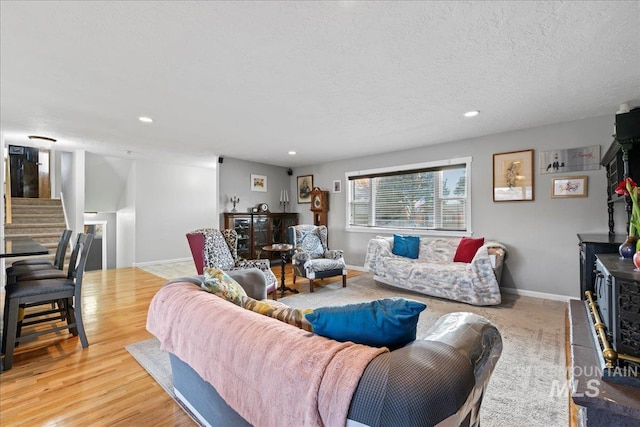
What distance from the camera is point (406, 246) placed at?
4.56m

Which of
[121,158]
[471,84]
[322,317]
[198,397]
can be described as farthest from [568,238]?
[121,158]

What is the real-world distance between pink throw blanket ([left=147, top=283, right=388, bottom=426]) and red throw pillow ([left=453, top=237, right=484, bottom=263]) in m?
3.73

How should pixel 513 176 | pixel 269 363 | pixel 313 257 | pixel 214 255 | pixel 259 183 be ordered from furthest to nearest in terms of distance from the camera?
pixel 259 183
pixel 313 257
pixel 513 176
pixel 214 255
pixel 269 363

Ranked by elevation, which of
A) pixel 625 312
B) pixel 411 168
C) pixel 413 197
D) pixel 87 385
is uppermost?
pixel 411 168

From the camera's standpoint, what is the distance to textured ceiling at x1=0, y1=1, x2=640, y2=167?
166 cm

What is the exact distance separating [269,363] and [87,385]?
191cm

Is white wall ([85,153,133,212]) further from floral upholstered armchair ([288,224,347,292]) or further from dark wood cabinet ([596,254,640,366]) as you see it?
dark wood cabinet ([596,254,640,366])

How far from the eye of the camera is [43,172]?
6.91 meters

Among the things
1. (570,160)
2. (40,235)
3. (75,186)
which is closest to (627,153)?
(570,160)

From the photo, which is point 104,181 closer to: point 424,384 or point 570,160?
point 424,384

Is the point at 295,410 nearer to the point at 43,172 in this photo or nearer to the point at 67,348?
the point at 67,348

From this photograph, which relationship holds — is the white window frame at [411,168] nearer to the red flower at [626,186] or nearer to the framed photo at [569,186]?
the framed photo at [569,186]

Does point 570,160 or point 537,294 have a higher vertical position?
point 570,160

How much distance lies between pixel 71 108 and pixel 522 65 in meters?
4.39
